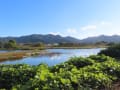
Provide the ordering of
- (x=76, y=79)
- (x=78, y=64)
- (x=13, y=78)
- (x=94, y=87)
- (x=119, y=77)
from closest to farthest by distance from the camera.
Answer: (x=76, y=79), (x=94, y=87), (x=13, y=78), (x=119, y=77), (x=78, y=64)

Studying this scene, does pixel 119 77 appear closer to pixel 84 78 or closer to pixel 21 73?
pixel 84 78

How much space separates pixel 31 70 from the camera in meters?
10.4

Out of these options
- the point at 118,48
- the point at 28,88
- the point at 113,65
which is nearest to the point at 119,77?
the point at 113,65

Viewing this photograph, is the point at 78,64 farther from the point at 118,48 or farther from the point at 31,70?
the point at 118,48

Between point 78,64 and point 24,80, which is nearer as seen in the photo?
point 24,80

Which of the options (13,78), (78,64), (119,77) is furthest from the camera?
(78,64)

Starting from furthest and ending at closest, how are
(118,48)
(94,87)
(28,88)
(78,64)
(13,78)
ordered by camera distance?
(118,48)
(78,64)
(13,78)
(94,87)
(28,88)

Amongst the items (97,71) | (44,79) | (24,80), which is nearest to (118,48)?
(97,71)

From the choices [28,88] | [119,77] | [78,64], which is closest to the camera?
[28,88]

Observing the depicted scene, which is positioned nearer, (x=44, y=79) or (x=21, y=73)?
(x=44, y=79)

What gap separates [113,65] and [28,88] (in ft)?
19.0

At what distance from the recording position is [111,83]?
1022cm

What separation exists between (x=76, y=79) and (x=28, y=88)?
180 centimetres

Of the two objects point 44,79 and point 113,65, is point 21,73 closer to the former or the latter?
point 44,79
